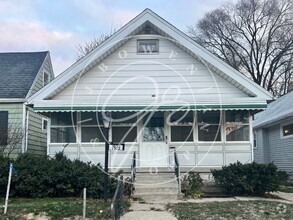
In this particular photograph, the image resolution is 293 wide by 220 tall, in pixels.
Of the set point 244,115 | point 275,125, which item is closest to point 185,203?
point 244,115

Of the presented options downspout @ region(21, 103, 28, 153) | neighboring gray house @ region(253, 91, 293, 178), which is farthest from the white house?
neighboring gray house @ region(253, 91, 293, 178)

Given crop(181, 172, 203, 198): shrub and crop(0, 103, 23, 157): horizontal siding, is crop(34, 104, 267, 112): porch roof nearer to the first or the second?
crop(181, 172, 203, 198): shrub

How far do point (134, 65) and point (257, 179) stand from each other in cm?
611

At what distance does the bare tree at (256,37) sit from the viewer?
129 ft

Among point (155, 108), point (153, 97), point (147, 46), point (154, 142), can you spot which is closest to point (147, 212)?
point (155, 108)

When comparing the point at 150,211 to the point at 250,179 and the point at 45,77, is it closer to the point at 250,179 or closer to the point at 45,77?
the point at 250,179

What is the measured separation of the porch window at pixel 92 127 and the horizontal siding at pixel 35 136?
4.36m

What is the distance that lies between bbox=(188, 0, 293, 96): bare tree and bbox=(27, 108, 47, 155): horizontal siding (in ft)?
89.4

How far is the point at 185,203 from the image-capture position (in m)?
10.0

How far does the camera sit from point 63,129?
13.8 meters

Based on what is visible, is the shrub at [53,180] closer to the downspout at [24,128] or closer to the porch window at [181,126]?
the porch window at [181,126]

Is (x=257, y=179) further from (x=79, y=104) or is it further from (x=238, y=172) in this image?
(x=79, y=104)

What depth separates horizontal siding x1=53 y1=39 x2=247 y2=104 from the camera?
13.7 m

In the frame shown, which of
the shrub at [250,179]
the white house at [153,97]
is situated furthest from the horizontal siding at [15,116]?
the shrub at [250,179]
